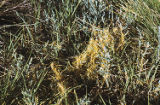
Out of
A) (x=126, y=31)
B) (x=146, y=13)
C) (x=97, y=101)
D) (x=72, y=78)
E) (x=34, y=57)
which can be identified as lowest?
(x=97, y=101)

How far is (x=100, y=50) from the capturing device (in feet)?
4.70

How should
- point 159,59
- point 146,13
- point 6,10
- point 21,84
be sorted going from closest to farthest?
point 21,84
point 159,59
point 146,13
point 6,10

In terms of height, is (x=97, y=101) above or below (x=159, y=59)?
below

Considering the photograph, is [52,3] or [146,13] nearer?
[146,13]

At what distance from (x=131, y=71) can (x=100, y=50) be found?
23cm

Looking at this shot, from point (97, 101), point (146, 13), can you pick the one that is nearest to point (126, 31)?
point (146, 13)

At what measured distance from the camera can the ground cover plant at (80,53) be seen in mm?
1346

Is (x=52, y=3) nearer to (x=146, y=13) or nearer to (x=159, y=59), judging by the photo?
(x=146, y=13)

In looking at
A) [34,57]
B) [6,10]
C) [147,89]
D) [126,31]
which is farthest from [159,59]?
[6,10]

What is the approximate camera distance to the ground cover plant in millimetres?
1346

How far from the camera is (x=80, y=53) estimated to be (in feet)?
5.13

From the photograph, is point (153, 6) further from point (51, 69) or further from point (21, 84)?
point (21, 84)

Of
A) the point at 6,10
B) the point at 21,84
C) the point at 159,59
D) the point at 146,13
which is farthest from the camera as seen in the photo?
the point at 6,10

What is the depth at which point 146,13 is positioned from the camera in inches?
62.7
